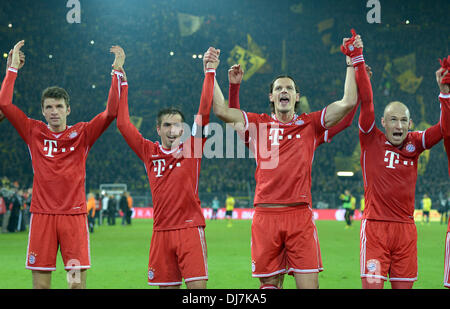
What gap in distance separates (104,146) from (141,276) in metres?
31.8

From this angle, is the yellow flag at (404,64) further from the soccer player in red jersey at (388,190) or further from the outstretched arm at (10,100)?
the outstretched arm at (10,100)

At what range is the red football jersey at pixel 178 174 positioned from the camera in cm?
504

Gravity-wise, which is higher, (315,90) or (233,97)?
(315,90)

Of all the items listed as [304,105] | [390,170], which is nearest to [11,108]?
[390,170]

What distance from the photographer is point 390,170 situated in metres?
5.56

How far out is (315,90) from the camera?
4222 cm

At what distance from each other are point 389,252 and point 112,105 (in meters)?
3.39

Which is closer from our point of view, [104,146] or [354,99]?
[354,99]

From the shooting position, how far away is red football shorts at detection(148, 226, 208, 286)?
485 cm

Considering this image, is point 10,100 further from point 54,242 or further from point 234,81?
point 234,81
